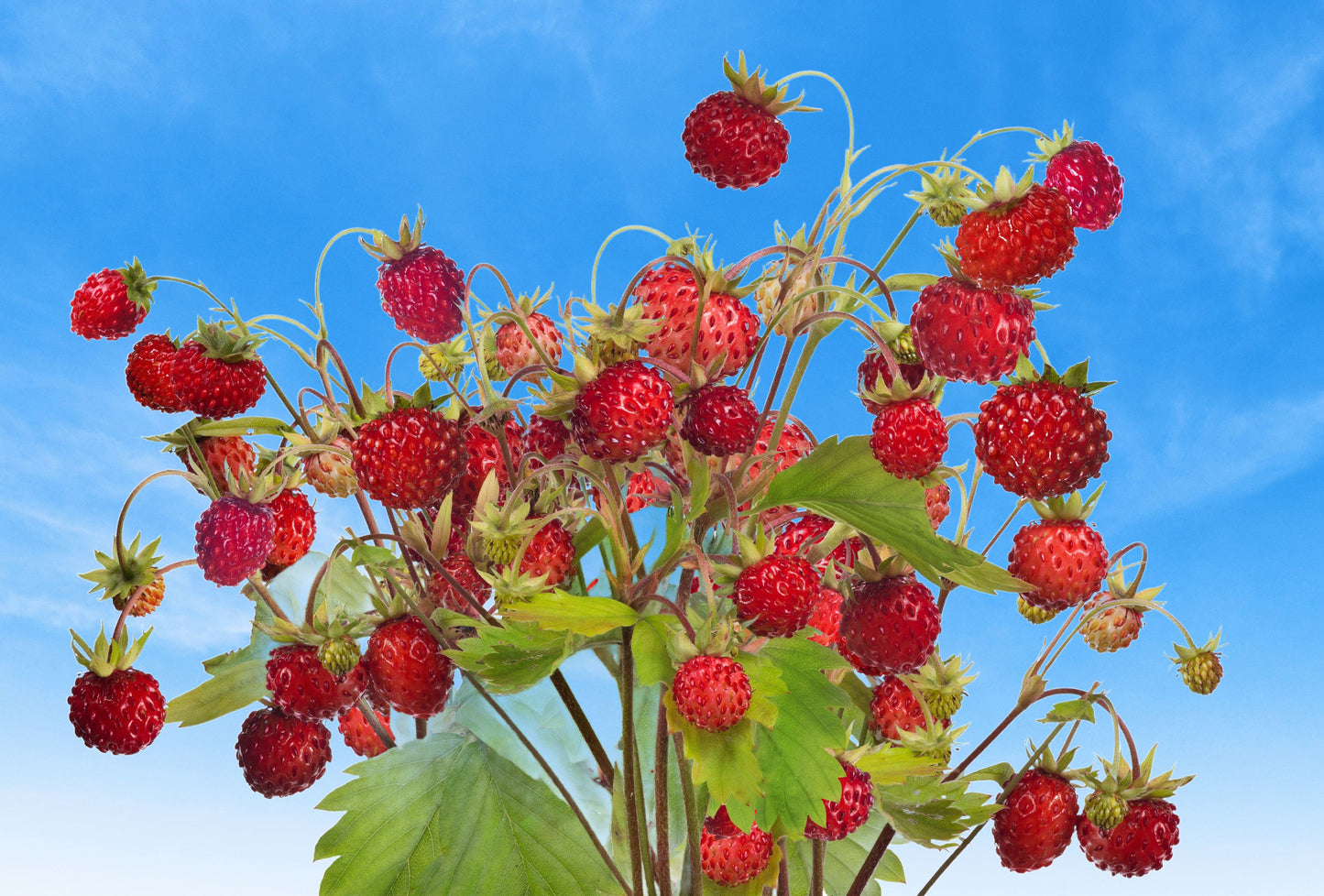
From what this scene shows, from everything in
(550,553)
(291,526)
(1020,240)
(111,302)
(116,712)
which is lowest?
(116,712)

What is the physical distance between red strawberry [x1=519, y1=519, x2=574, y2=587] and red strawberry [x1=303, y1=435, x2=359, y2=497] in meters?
0.30

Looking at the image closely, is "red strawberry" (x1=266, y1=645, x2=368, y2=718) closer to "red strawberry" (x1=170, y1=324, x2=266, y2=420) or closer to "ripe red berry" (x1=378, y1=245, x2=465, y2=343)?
"red strawberry" (x1=170, y1=324, x2=266, y2=420)

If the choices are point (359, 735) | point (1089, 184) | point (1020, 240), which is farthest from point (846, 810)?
point (359, 735)

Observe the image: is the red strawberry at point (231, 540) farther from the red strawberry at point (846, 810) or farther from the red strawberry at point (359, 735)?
the red strawberry at point (846, 810)

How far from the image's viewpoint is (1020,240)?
1159mm

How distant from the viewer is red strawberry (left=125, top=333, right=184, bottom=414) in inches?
57.8

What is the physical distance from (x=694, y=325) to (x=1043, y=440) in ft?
1.15

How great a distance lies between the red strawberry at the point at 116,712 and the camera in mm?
1450

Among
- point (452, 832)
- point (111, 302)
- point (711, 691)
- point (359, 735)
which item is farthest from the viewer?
point (359, 735)

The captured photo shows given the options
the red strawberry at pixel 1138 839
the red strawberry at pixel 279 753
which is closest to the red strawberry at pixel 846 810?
the red strawberry at pixel 1138 839

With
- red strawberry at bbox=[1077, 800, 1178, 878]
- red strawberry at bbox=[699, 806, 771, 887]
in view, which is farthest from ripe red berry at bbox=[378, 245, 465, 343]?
red strawberry at bbox=[1077, 800, 1178, 878]

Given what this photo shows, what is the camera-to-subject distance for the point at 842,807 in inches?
48.1

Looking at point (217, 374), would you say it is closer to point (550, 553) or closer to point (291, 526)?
point (291, 526)

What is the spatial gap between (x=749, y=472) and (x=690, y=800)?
0.36m
